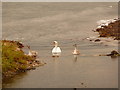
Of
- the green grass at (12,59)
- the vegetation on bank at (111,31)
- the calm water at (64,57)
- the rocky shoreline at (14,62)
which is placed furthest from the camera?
the vegetation on bank at (111,31)

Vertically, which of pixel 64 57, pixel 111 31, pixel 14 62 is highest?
pixel 111 31

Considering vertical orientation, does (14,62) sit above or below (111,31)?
below

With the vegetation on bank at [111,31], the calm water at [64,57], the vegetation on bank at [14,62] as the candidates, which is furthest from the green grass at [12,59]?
the vegetation on bank at [111,31]

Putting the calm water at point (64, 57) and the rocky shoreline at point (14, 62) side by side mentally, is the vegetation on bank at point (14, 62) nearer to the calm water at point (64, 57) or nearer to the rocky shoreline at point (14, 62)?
the rocky shoreline at point (14, 62)

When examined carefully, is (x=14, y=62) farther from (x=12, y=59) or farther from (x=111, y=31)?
(x=111, y=31)

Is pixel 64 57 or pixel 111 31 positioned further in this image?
pixel 111 31

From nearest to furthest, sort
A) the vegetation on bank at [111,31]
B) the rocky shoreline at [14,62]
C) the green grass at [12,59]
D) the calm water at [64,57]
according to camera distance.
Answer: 1. the calm water at [64,57]
2. the rocky shoreline at [14,62]
3. the green grass at [12,59]
4. the vegetation on bank at [111,31]

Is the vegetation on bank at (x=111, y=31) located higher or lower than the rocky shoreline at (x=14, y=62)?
higher

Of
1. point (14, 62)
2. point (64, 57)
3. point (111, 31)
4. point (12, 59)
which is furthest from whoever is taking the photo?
point (111, 31)

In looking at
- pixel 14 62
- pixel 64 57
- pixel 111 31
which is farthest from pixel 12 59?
pixel 111 31

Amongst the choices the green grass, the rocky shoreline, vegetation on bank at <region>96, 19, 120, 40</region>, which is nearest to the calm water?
the rocky shoreline

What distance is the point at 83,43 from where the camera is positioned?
31.7 m

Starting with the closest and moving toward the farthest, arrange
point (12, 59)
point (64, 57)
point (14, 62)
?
1. point (12, 59)
2. point (14, 62)
3. point (64, 57)

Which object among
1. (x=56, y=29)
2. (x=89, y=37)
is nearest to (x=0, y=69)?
(x=89, y=37)
